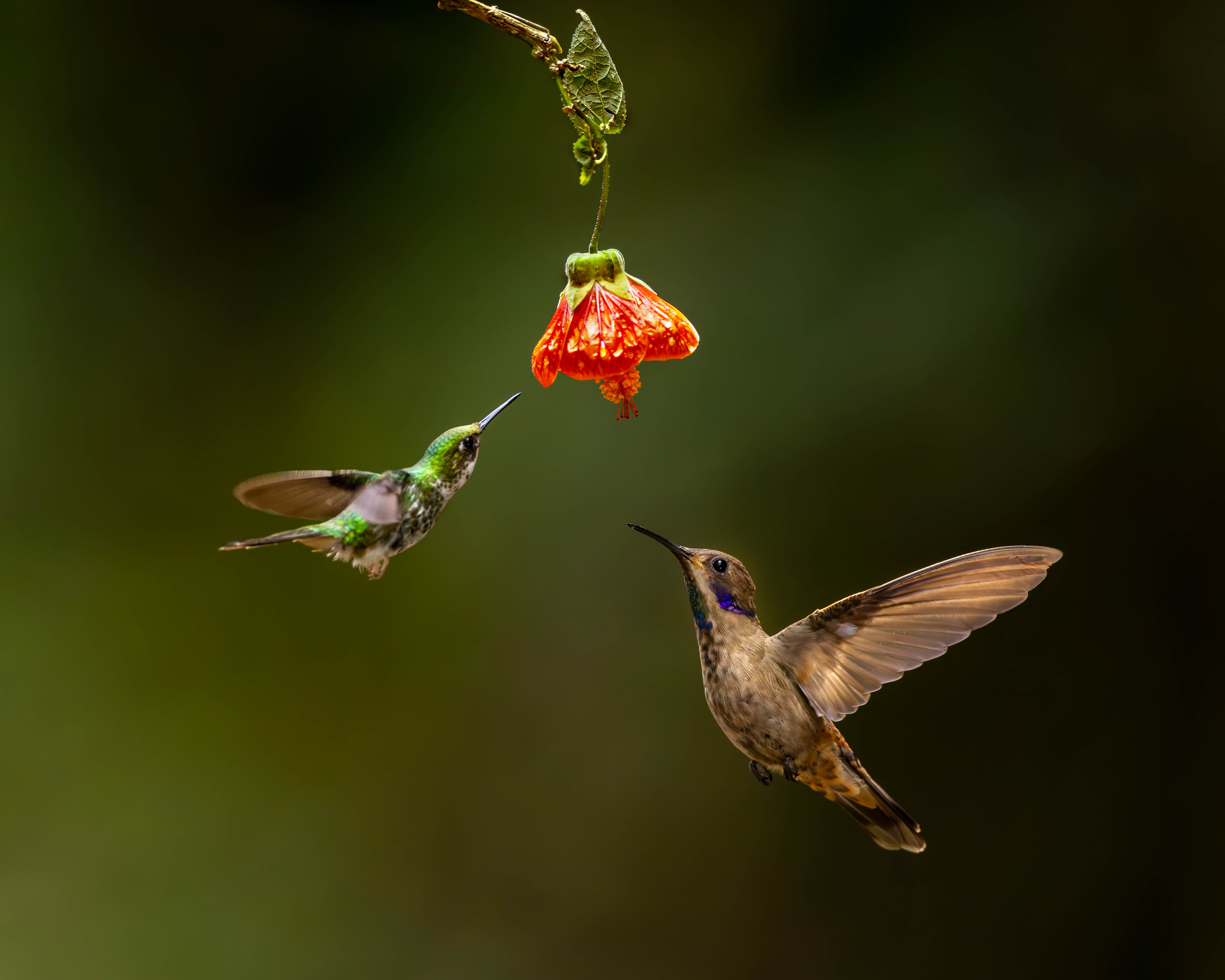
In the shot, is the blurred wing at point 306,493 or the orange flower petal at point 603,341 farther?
the orange flower petal at point 603,341

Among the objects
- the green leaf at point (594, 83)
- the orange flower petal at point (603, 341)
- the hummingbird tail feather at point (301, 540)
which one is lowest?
the hummingbird tail feather at point (301, 540)

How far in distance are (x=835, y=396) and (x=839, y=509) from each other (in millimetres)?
263

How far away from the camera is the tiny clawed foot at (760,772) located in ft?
3.40

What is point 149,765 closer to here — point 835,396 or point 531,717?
point 531,717

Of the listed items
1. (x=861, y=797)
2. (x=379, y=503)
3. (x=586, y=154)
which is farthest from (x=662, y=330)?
(x=861, y=797)

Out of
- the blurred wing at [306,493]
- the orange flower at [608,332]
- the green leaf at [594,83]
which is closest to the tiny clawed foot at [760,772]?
the orange flower at [608,332]

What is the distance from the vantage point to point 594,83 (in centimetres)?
78

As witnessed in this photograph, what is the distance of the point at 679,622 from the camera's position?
2252mm

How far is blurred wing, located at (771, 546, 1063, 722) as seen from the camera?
85 centimetres

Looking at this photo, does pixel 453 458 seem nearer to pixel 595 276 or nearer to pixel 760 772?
pixel 595 276

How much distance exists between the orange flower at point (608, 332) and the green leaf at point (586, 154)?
9 cm

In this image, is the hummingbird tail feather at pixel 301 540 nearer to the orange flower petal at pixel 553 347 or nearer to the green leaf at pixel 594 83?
the orange flower petal at pixel 553 347

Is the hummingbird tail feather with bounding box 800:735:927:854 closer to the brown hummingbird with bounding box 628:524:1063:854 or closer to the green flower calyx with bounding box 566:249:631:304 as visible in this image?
the brown hummingbird with bounding box 628:524:1063:854

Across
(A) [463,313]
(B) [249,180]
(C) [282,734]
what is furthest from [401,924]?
(B) [249,180]
